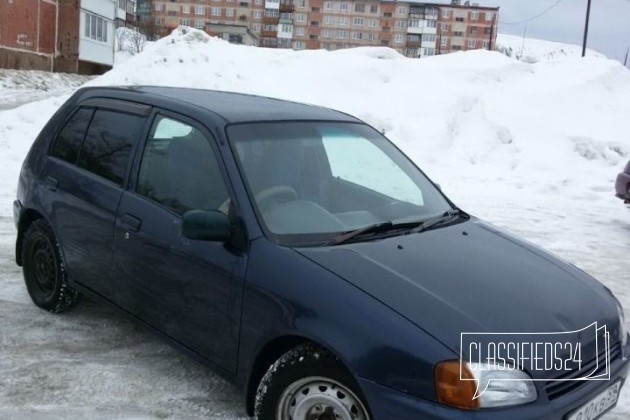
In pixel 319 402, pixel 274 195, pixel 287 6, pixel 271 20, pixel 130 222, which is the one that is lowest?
pixel 319 402

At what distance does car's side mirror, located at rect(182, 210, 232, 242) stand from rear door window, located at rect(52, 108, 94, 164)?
5.42ft

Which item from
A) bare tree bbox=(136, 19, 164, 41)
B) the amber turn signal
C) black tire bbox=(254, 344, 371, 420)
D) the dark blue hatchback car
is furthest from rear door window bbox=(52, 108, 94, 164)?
bare tree bbox=(136, 19, 164, 41)

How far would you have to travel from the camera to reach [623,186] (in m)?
8.44

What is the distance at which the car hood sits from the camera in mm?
2574

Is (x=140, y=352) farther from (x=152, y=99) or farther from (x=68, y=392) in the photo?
(x=152, y=99)

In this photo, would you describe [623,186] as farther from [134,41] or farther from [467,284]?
[134,41]

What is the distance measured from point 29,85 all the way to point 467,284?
29.6 meters

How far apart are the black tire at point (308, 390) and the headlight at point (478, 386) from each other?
345mm

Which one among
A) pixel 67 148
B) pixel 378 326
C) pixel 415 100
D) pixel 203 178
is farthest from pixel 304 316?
pixel 415 100

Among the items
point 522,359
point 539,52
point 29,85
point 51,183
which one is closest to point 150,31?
point 539,52

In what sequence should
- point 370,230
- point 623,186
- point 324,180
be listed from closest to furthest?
point 370,230
point 324,180
point 623,186

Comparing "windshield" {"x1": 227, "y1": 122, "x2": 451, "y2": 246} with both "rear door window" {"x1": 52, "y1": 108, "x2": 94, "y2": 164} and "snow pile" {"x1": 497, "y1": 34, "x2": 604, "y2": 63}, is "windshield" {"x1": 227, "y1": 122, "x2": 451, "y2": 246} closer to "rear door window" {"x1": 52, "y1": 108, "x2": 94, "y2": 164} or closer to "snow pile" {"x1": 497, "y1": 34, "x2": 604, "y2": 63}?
"rear door window" {"x1": 52, "y1": 108, "x2": 94, "y2": 164}

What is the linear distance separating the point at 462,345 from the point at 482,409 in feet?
0.77

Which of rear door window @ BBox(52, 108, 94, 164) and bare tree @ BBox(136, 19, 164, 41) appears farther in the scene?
bare tree @ BBox(136, 19, 164, 41)
